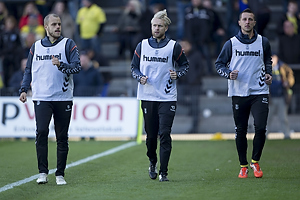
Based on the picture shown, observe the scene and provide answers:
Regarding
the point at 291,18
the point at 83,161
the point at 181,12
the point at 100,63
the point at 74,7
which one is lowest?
the point at 83,161

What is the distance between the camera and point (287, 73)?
16.5 m

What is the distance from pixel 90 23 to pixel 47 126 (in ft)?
36.8

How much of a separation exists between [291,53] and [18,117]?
8111mm

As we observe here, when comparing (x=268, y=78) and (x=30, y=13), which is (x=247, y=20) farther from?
(x=30, y=13)

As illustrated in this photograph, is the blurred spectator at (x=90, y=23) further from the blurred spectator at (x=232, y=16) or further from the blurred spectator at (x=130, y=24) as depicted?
the blurred spectator at (x=232, y=16)

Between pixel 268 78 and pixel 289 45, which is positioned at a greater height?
pixel 289 45

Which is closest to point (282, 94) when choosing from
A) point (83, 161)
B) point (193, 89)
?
point (193, 89)

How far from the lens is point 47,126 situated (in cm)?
868

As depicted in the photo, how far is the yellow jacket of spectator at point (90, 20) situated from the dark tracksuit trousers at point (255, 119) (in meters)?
10.9

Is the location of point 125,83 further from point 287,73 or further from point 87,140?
point 287,73

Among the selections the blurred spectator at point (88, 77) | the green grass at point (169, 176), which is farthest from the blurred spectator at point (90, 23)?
the green grass at point (169, 176)

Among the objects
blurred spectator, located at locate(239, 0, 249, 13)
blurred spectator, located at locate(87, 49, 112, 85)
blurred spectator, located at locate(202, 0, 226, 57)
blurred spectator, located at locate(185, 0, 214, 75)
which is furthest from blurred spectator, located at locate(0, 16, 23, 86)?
blurred spectator, located at locate(239, 0, 249, 13)

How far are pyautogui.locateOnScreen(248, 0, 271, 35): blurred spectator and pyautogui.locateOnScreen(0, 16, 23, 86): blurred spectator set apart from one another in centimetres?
698

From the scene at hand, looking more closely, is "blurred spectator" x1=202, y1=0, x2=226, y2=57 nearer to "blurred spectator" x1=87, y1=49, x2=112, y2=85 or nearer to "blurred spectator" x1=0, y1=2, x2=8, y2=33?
"blurred spectator" x1=87, y1=49, x2=112, y2=85
